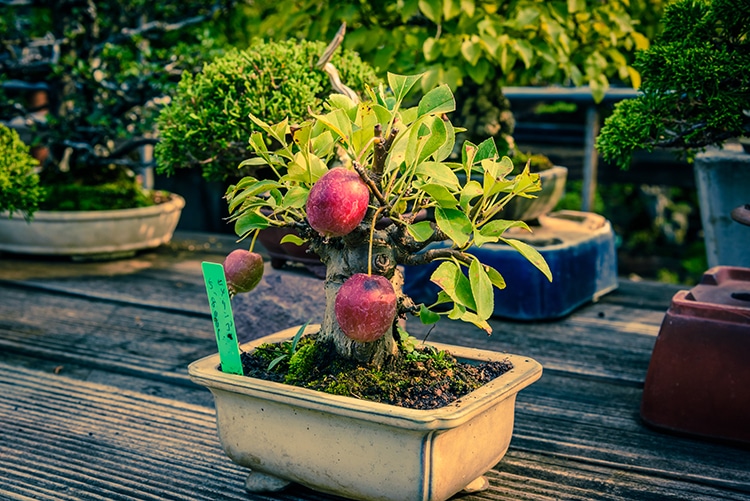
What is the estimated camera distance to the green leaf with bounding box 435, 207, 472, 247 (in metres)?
1.18

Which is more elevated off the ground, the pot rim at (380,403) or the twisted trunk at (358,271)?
the twisted trunk at (358,271)

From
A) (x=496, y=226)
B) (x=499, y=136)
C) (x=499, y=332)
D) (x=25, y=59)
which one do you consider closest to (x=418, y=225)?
(x=496, y=226)

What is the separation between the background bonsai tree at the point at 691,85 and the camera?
1.61 metres

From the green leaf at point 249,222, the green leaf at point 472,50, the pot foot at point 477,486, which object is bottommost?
the pot foot at point 477,486

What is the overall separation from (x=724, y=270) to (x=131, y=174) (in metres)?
2.70

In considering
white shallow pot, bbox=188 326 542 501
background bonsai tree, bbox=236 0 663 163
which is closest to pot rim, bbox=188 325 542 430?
white shallow pot, bbox=188 326 542 501

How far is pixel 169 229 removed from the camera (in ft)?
11.4

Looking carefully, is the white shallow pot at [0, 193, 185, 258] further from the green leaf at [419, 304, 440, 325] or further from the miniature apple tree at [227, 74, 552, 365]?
the green leaf at [419, 304, 440, 325]

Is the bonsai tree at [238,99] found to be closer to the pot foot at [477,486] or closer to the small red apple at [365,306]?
the small red apple at [365,306]

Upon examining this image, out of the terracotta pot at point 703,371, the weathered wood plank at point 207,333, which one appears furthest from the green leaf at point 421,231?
the weathered wood plank at point 207,333

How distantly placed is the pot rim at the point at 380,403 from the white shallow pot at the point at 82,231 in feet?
6.28

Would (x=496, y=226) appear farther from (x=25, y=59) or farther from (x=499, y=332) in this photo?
(x=25, y=59)

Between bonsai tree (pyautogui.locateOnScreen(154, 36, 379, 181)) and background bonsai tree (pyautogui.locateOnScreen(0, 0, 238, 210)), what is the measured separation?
3.43 feet

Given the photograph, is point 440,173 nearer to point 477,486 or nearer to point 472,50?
point 477,486
